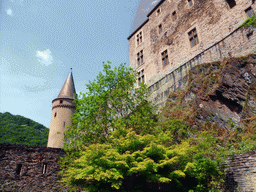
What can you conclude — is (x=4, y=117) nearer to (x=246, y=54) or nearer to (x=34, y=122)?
(x=34, y=122)

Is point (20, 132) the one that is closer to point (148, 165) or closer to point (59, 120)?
point (59, 120)

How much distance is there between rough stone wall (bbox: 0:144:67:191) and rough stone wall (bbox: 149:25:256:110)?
36.6 feet

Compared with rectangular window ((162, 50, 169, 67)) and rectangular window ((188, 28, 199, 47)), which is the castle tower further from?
rectangular window ((188, 28, 199, 47))

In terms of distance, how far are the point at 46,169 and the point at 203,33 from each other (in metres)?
20.2

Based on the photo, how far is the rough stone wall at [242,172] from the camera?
7.95 m

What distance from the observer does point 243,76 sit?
1290 cm

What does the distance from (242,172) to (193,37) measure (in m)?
16.5

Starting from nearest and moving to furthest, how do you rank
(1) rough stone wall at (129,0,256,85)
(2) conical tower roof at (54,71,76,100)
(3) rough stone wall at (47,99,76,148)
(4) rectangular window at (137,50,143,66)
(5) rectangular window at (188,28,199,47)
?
(1) rough stone wall at (129,0,256,85) → (5) rectangular window at (188,28,199,47) → (4) rectangular window at (137,50,143,66) → (3) rough stone wall at (47,99,76,148) → (2) conical tower roof at (54,71,76,100)

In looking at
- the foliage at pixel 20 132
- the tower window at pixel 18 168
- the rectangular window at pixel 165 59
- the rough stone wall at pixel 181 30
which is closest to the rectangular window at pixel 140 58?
the rough stone wall at pixel 181 30

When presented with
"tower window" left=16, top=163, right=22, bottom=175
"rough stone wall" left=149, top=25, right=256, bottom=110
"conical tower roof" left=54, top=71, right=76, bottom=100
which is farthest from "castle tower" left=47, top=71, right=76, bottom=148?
"rough stone wall" left=149, top=25, right=256, bottom=110

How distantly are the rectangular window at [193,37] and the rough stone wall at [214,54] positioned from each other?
14.6 ft

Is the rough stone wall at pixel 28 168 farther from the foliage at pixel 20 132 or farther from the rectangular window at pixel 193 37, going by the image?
the foliage at pixel 20 132

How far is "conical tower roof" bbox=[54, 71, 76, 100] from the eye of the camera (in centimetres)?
3375

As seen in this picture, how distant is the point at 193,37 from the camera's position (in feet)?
69.4
